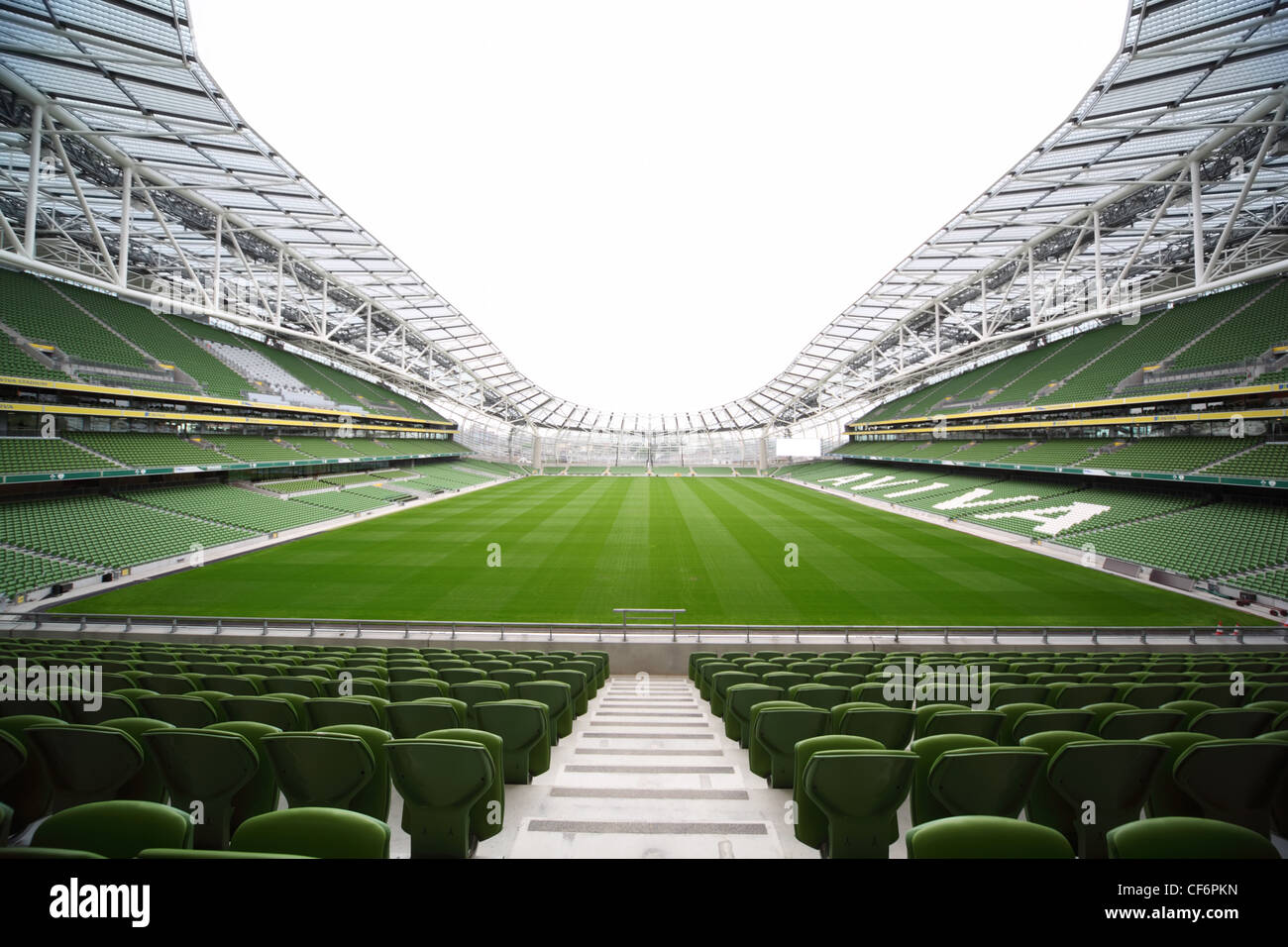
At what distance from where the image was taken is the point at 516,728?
14.2 feet

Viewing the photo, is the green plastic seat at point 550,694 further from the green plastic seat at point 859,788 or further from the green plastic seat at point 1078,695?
the green plastic seat at point 1078,695

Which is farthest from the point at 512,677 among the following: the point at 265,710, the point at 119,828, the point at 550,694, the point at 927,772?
the point at 927,772

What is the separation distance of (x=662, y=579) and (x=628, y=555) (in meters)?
4.15

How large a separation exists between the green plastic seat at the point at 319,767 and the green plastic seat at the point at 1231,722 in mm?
5827

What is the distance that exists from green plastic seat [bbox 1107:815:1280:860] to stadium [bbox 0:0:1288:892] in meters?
0.01

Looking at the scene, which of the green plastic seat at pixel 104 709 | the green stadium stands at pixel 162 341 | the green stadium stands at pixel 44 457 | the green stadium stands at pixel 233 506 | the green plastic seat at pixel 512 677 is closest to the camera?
the green plastic seat at pixel 104 709

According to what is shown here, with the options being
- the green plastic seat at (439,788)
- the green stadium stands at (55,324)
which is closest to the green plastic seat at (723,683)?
the green plastic seat at (439,788)

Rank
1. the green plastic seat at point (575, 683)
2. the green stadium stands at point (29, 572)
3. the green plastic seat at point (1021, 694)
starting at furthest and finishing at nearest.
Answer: the green stadium stands at point (29, 572), the green plastic seat at point (575, 683), the green plastic seat at point (1021, 694)

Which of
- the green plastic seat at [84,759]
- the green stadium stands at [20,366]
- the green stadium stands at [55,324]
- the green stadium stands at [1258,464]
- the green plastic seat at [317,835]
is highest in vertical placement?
the green stadium stands at [55,324]

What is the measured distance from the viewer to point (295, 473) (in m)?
38.2

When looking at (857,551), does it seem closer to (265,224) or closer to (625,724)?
(625,724)

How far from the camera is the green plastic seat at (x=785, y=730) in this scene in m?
4.11

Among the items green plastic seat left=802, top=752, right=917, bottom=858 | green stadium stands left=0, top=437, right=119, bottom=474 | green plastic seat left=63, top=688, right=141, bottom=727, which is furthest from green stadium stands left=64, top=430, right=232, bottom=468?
→ green plastic seat left=802, top=752, right=917, bottom=858

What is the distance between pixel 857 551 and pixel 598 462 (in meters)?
63.6
